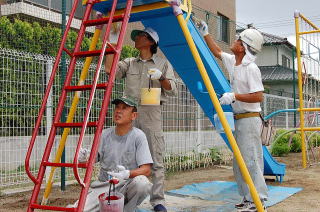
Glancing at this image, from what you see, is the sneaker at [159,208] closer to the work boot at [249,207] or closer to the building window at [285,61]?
the work boot at [249,207]

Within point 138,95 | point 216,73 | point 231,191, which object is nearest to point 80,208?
point 138,95

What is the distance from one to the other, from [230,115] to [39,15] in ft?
20.2

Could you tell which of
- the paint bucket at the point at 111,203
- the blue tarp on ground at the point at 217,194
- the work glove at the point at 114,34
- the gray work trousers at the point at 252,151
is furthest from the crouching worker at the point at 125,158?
the gray work trousers at the point at 252,151

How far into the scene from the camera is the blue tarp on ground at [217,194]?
4.25 m

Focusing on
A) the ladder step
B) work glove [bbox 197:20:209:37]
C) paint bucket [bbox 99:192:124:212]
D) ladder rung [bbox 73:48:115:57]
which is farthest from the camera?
work glove [bbox 197:20:209:37]

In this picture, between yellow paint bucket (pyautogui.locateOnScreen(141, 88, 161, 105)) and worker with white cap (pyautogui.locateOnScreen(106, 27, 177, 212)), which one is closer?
yellow paint bucket (pyautogui.locateOnScreen(141, 88, 161, 105))

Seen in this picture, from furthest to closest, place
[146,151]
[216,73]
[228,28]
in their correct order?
1. [228,28]
2. [216,73]
3. [146,151]

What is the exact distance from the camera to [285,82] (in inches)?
839

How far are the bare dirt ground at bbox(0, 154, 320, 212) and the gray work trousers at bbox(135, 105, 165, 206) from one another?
4.01 ft

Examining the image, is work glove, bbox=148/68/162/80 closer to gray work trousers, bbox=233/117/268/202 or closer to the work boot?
gray work trousers, bbox=233/117/268/202

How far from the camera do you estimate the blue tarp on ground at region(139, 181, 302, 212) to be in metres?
4.25

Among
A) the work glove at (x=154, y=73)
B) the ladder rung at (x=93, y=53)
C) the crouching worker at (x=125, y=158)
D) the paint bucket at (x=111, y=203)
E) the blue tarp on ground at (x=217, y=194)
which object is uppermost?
the ladder rung at (x=93, y=53)

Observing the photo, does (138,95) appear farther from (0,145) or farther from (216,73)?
(0,145)

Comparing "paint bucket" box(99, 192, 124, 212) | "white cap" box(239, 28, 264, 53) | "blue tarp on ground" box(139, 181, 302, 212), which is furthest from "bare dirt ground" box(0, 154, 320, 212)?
"paint bucket" box(99, 192, 124, 212)
